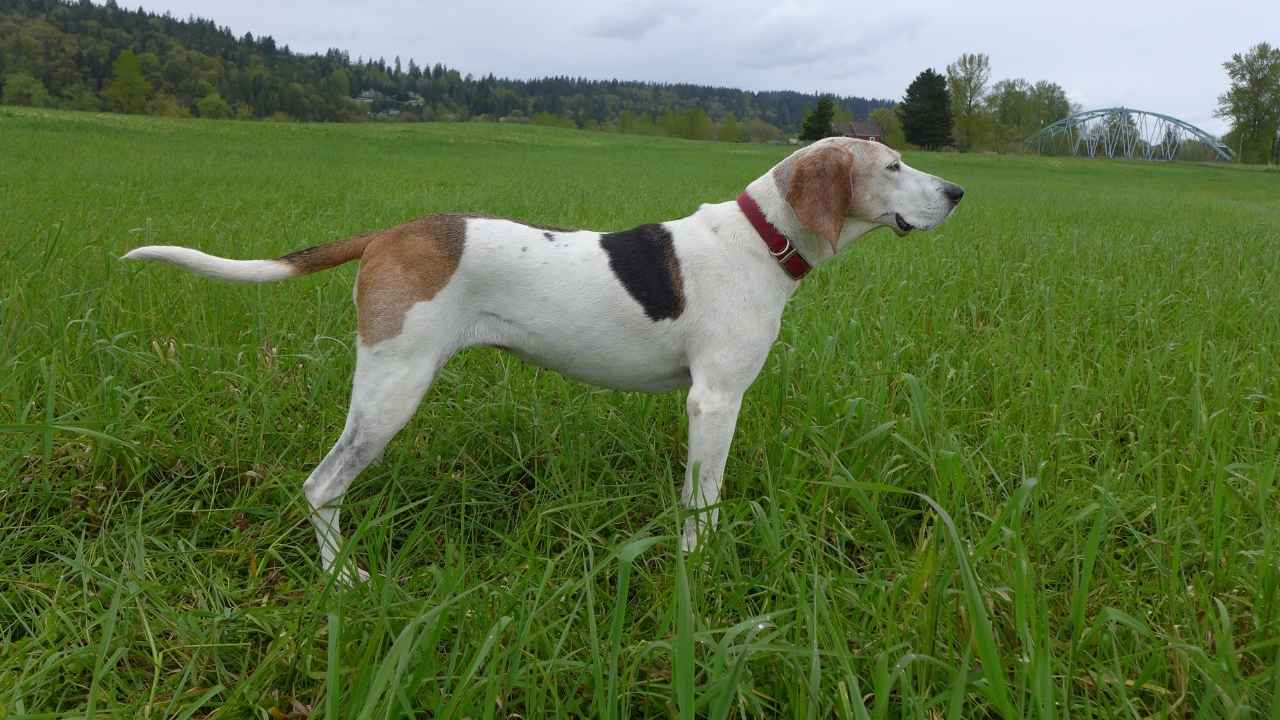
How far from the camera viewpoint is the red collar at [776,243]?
271 centimetres

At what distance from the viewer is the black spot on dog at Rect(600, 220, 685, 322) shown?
2.64m

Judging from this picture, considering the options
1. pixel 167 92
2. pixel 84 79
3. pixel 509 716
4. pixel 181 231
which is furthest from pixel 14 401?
pixel 84 79

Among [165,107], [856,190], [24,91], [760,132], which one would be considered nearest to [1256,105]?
[760,132]

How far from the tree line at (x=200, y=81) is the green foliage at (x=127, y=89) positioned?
0.09 m

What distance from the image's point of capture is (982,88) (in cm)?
6962

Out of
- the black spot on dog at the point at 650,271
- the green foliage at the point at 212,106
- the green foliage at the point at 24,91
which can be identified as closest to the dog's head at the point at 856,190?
the black spot on dog at the point at 650,271

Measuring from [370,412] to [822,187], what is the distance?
1713 millimetres

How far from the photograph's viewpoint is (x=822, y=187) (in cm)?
269

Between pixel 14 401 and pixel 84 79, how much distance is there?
108 metres

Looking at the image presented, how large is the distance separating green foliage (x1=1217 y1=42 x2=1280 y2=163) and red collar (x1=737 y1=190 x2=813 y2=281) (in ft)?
251

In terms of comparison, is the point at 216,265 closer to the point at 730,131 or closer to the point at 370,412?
the point at 370,412

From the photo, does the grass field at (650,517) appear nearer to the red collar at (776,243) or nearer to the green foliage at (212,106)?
the red collar at (776,243)

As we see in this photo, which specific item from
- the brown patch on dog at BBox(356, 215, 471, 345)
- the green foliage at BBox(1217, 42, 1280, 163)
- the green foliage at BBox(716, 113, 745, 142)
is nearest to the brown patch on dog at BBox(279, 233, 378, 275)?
the brown patch on dog at BBox(356, 215, 471, 345)

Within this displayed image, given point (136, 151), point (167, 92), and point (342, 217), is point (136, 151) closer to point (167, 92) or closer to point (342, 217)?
point (342, 217)
